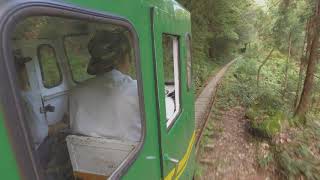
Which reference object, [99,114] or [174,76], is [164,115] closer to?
[99,114]

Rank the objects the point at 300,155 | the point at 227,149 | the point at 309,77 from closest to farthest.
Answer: the point at 300,155 < the point at 227,149 < the point at 309,77

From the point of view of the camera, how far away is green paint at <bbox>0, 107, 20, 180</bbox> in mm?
909

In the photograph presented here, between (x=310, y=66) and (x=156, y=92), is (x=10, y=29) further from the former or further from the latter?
(x=310, y=66)

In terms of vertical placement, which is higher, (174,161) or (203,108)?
(174,161)

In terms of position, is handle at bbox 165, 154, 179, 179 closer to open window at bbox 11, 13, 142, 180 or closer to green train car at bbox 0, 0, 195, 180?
green train car at bbox 0, 0, 195, 180

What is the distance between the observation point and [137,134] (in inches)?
79.7

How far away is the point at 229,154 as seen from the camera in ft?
24.0

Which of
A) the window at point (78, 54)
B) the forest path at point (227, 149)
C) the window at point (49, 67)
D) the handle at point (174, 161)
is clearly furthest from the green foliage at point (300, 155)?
the window at point (49, 67)

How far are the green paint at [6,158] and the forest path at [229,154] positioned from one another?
5.67 metres

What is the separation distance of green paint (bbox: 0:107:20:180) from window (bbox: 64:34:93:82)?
1.28 metres

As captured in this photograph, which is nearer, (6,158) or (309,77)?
(6,158)

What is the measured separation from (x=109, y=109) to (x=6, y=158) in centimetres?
114

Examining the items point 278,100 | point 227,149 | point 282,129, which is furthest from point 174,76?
point 278,100

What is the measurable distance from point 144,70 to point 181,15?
71.5 inches
